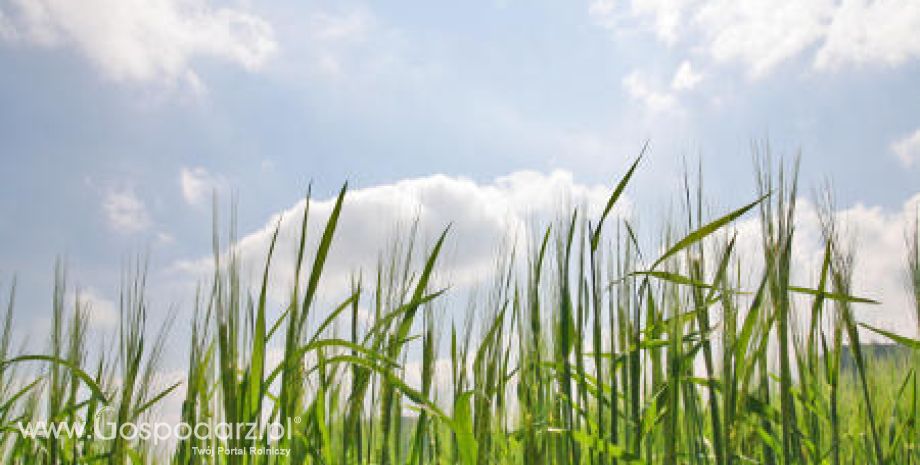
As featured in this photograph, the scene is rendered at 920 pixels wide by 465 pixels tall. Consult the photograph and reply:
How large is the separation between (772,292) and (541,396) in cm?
47

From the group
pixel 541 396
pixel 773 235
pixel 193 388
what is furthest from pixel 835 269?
pixel 193 388

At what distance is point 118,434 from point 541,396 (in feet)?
2.14

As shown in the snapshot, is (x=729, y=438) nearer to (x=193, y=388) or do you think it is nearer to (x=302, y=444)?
(x=302, y=444)

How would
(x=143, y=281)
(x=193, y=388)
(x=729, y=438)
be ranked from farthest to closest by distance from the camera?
(x=143, y=281)
(x=193, y=388)
(x=729, y=438)

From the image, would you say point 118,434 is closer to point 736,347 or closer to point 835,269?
point 736,347

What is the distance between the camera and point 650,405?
0.98m

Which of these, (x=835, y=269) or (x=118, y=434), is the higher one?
(x=835, y=269)

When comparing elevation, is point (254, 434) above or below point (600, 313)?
below

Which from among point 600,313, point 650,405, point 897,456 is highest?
point 600,313

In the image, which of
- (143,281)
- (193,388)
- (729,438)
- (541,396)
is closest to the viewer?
(729,438)

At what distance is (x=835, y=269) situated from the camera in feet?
3.34

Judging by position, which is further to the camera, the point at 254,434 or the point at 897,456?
the point at 897,456

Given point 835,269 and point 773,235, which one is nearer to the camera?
point 773,235

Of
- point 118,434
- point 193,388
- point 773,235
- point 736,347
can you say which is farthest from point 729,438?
point 118,434
